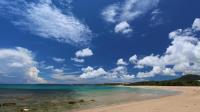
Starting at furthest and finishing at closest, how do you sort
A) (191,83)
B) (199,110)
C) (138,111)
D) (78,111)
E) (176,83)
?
(176,83), (191,83), (78,111), (138,111), (199,110)

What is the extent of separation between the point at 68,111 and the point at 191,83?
122517 mm

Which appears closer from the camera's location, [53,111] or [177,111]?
[177,111]

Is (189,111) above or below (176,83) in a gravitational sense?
below

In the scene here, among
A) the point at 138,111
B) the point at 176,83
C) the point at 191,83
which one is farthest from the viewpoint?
the point at 176,83

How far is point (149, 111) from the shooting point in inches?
715

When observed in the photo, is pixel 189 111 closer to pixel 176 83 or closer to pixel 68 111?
pixel 68 111

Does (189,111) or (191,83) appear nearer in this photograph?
(189,111)

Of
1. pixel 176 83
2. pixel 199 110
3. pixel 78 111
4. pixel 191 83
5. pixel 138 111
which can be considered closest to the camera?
pixel 199 110

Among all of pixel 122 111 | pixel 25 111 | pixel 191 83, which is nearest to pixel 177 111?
pixel 122 111

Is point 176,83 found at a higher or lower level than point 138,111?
higher

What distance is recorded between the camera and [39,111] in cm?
2236

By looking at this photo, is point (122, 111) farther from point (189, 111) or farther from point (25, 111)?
point (25, 111)

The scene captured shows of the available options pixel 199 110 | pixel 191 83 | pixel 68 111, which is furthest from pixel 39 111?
pixel 191 83

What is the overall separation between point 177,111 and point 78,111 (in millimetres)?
8503
